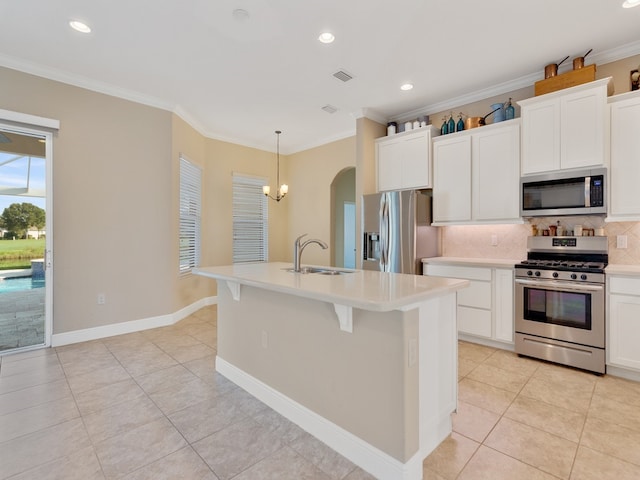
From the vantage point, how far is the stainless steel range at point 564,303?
2793mm

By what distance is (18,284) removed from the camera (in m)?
3.37

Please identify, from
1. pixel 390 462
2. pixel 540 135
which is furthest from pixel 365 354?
pixel 540 135

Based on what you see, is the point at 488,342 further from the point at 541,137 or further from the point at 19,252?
the point at 19,252

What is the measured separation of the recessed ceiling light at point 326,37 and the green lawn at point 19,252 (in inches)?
142

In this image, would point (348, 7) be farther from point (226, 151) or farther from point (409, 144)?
point (226, 151)

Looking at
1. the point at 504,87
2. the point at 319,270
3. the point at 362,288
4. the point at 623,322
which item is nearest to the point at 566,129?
the point at 504,87

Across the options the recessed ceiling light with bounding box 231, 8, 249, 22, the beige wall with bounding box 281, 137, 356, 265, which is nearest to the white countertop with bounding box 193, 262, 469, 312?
the recessed ceiling light with bounding box 231, 8, 249, 22

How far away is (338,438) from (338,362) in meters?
0.43

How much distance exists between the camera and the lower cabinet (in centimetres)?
333

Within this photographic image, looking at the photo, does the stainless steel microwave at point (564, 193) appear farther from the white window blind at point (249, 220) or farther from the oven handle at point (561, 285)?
the white window blind at point (249, 220)

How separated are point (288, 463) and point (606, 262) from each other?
133 inches

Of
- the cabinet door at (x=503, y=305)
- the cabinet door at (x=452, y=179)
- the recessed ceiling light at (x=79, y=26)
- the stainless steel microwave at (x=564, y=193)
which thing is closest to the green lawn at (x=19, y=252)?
the recessed ceiling light at (x=79, y=26)

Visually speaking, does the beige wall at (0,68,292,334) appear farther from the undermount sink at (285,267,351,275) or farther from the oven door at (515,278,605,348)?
the oven door at (515,278,605,348)

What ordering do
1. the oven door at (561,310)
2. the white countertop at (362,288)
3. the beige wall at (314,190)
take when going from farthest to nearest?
1. the beige wall at (314,190)
2. the oven door at (561,310)
3. the white countertop at (362,288)
